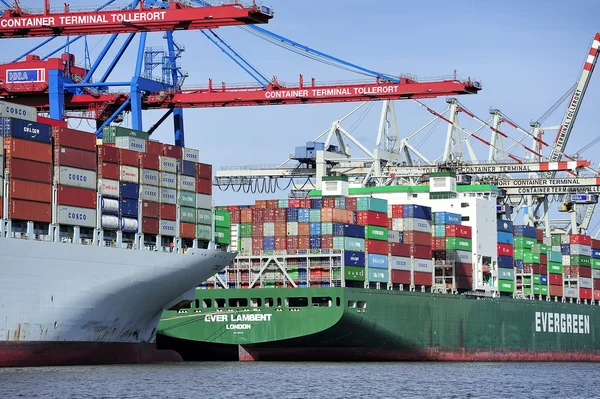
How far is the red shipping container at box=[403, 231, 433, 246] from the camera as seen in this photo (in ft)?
191

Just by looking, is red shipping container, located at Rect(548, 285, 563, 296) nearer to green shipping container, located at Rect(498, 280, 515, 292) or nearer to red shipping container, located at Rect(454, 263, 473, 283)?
green shipping container, located at Rect(498, 280, 515, 292)

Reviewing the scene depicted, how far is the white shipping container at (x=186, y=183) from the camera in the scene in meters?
48.5

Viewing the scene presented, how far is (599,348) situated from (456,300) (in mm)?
18689

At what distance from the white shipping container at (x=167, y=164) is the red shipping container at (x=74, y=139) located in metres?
3.64

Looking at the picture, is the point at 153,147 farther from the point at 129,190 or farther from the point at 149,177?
the point at 129,190

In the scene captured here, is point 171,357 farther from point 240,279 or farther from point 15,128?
point 15,128

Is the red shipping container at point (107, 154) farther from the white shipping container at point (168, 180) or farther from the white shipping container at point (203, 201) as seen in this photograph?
the white shipping container at point (203, 201)

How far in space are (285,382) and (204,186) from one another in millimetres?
11796

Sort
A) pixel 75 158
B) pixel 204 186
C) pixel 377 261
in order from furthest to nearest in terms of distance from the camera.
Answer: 1. pixel 377 261
2. pixel 204 186
3. pixel 75 158

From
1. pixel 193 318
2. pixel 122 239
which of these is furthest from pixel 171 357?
pixel 122 239

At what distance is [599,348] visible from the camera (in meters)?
75.9

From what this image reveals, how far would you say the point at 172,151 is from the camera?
4859 cm

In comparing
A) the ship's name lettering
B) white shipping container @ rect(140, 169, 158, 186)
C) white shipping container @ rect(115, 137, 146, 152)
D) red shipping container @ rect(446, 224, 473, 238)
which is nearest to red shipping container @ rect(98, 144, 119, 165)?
white shipping container @ rect(115, 137, 146, 152)

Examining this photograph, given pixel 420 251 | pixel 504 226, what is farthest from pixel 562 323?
pixel 420 251
